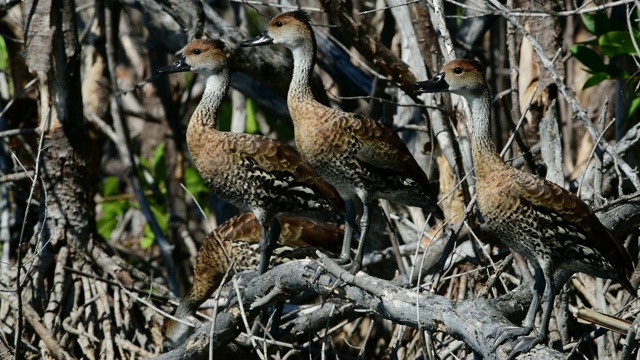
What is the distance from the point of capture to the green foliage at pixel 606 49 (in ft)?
19.5

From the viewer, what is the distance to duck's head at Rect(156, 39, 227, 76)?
6.21 metres

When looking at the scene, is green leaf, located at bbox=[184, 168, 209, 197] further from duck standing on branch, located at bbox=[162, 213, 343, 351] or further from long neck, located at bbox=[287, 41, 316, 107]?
long neck, located at bbox=[287, 41, 316, 107]

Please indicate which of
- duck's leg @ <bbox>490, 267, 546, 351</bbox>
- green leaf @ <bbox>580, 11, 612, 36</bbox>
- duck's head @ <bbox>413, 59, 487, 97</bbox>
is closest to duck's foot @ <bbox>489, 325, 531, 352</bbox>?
duck's leg @ <bbox>490, 267, 546, 351</bbox>

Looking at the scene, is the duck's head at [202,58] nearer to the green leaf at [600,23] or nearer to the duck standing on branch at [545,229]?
the duck standing on branch at [545,229]

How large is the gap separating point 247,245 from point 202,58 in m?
1.20

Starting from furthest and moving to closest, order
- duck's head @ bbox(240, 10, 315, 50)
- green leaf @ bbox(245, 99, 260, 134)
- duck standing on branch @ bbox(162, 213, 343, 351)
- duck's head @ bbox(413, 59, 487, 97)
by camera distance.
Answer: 1. green leaf @ bbox(245, 99, 260, 134)
2. duck standing on branch @ bbox(162, 213, 343, 351)
3. duck's head @ bbox(240, 10, 315, 50)
4. duck's head @ bbox(413, 59, 487, 97)

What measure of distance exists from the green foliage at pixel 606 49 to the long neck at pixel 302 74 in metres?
1.61

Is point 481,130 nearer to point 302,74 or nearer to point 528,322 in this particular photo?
point 528,322

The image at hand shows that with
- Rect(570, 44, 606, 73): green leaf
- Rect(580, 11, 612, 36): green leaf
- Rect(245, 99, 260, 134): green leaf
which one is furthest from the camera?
Rect(245, 99, 260, 134): green leaf

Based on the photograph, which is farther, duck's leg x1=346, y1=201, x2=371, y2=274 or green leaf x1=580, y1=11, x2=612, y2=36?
green leaf x1=580, y1=11, x2=612, y2=36

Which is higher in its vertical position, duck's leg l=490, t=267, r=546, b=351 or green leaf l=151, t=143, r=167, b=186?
duck's leg l=490, t=267, r=546, b=351

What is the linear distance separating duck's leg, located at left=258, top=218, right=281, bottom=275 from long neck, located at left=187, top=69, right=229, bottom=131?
673 millimetres

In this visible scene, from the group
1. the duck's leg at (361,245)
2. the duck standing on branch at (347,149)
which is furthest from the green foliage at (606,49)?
the duck's leg at (361,245)

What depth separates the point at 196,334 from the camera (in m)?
5.52
